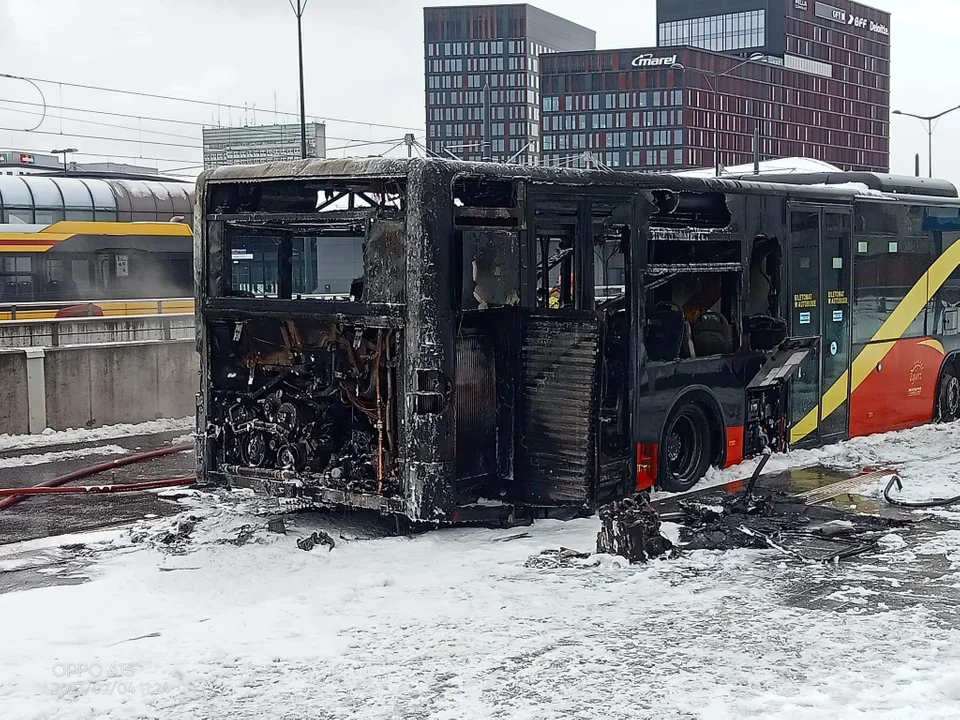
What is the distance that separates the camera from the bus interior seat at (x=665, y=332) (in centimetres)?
Answer: 1073

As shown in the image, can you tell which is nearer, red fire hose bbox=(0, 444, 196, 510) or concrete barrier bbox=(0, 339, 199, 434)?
red fire hose bbox=(0, 444, 196, 510)

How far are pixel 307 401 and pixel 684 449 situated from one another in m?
3.82

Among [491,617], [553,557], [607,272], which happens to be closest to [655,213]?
[607,272]

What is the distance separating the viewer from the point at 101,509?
434 inches

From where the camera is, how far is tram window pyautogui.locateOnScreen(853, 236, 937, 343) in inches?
548

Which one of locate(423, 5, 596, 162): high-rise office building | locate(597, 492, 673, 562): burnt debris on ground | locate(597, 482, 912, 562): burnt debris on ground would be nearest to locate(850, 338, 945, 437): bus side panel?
locate(597, 482, 912, 562): burnt debris on ground

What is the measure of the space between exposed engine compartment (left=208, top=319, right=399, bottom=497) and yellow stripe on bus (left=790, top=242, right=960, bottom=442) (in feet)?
18.1

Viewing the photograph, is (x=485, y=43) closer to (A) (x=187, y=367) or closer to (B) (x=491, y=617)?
(A) (x=187, y=367)

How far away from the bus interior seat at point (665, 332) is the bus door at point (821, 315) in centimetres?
196

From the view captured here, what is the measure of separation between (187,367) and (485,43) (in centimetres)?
14041

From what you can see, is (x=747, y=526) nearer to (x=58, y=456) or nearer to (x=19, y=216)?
(x=58, y=456)

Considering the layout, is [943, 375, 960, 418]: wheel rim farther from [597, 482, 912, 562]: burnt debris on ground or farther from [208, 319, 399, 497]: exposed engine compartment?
[208, 319, 399, 497]: exposed engine compartment

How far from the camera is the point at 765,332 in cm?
1234

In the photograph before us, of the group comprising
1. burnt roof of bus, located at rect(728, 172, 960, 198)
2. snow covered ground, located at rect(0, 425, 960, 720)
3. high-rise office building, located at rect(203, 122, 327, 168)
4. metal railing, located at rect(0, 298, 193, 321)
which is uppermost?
high-rise office building, located at rect(203, 122, 327, 168)
